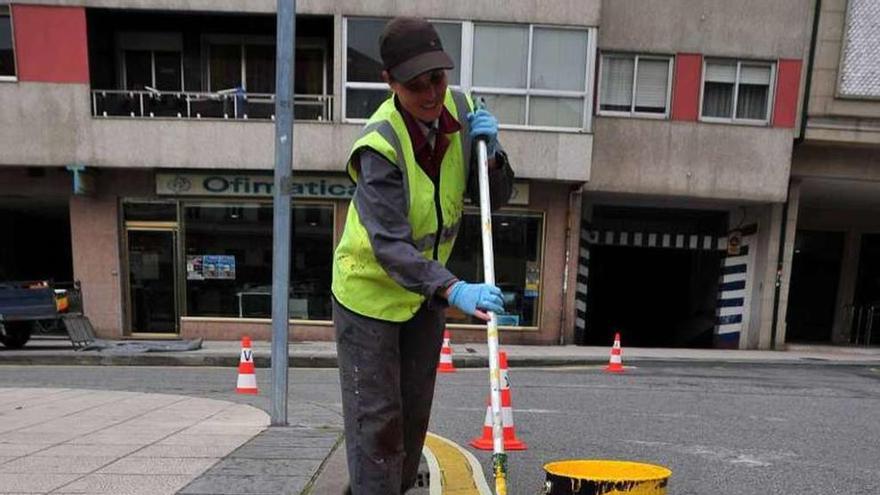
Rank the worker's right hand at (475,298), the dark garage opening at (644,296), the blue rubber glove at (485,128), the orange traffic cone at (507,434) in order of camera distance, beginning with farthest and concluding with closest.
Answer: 1. the dark garage opening at (644,296)
2. the orange traffic cone at (507,434)
3. the blue rubber glove at (485,128)
4. the worker's right hand at (475,298)

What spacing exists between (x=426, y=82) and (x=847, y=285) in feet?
64.5

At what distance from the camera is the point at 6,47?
40.5 ft

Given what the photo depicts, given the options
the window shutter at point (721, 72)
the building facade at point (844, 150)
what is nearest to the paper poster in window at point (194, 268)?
the window shutter at point (721, 72)

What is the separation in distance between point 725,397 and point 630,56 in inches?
328

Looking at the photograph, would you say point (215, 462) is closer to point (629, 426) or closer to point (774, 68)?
point (629, 426)

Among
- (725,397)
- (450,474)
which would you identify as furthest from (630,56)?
(450,474)

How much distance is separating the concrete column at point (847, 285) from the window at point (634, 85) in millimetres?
8736

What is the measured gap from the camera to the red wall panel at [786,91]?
13.2 metres

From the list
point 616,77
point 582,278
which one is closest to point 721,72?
point 616,77

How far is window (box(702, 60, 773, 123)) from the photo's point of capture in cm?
1328

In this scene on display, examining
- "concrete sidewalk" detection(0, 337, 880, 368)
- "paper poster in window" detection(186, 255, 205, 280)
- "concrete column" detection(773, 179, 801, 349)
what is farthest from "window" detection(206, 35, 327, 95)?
Answer: "concrete column" detection(773, 179, 801, 349)

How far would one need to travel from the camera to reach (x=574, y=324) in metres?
13.8

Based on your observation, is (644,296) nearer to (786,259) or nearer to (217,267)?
(786,259)

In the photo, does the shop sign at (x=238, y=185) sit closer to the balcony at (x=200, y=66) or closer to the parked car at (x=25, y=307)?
the balcony at (x=200, y=66)
